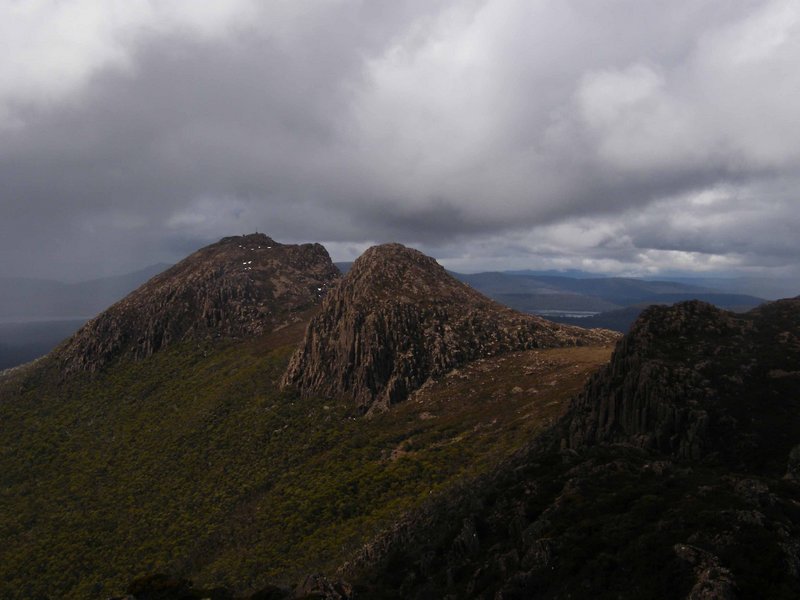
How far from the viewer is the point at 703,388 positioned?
48.0 m

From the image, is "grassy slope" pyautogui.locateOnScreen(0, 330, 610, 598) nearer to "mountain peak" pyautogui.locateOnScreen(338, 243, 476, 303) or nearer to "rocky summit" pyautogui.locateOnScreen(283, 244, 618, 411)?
"rocky summit" pyautogui.locateOnScreen(283, 244, 618, 411)

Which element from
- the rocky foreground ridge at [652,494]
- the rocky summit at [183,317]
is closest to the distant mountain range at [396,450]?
the rocky foreground ridge at [652,494]

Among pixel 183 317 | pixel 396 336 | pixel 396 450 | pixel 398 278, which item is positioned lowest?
pixel 396 450

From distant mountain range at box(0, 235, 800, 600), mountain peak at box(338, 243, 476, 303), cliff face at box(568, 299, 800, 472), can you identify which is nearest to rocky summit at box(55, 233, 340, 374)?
distant mountain range at box(0, 235, 800, 600)

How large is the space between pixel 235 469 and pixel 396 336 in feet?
149

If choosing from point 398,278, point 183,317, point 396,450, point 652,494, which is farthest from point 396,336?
point 183,317

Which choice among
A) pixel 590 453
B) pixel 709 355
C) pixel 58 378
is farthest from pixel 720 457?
pixel 58 378

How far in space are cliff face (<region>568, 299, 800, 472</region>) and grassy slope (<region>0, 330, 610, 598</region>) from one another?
25.9 meters

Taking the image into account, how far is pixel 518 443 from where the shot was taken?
77.8m

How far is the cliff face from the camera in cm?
4288

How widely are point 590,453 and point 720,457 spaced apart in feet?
33.8

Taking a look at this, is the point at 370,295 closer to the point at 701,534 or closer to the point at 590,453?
the point at 590,453

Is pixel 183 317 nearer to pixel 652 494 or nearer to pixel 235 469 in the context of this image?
pixel 235 469

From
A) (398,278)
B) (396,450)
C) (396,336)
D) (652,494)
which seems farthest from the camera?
(398,278)
